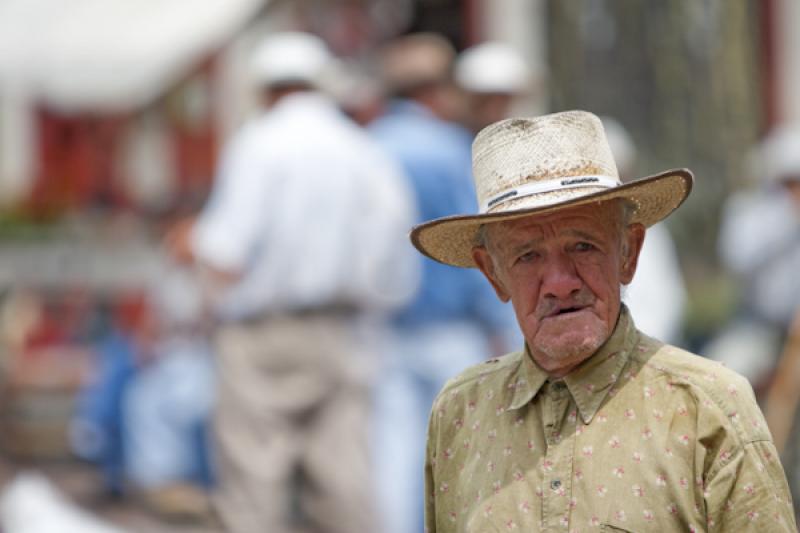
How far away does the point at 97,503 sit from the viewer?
10000 mm

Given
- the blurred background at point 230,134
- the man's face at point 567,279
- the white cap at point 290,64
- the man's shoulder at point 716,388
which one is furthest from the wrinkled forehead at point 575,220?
the blurred background at point 230,134

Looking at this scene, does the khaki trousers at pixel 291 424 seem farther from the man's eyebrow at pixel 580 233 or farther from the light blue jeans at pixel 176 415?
the man's eyebrow at pixel 580 233

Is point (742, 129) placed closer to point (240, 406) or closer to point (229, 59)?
point (229, 59)

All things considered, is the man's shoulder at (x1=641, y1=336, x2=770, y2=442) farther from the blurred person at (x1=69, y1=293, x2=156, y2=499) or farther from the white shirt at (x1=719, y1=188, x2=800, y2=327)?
the blurred person at (x1=69, y1=293, x2=156, y2=499)

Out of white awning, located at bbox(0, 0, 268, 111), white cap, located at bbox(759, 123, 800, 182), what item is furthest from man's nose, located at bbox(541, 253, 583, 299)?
white awning, located at bbox(0, 0, 268, 111)

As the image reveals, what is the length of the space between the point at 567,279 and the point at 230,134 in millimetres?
13398

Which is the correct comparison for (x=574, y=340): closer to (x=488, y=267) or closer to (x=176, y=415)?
(x=488, y=267)

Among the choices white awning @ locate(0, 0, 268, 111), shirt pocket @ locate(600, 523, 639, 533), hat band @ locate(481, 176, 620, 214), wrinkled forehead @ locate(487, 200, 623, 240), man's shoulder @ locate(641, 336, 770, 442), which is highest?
white awning @ locate(0, 0, 268, 111)

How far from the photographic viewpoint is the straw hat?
286cm

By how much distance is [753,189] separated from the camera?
495 inches

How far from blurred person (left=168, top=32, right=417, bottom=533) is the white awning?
674cm

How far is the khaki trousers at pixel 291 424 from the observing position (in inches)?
271

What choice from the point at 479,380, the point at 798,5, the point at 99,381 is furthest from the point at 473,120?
the point at 798,5

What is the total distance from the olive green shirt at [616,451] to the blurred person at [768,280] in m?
5.29
